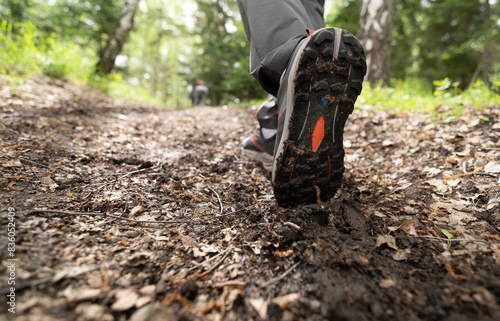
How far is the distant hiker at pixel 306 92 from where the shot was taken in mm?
1146

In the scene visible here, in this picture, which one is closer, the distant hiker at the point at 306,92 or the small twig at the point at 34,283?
the small twig at the point at 34,283

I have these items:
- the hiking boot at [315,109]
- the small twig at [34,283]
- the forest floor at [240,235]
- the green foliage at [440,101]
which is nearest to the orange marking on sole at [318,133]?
the hiking boot at [315,109]

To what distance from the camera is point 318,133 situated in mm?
1192

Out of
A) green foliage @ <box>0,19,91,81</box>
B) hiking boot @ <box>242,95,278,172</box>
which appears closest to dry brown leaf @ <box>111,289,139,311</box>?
hiking boot @ <box>242,95,278,172</box>

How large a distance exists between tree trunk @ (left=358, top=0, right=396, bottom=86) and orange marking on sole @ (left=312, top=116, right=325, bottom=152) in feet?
11.0

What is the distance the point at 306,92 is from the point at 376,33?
143 inches

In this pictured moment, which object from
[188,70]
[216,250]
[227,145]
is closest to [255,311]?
[216,250]

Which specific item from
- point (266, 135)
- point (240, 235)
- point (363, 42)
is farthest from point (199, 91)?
point (240, 235)

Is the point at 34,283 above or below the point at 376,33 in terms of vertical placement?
below

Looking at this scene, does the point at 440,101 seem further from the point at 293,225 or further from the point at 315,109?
the point at 293,225

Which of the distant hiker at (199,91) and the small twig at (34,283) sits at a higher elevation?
the small twig at (34,283)

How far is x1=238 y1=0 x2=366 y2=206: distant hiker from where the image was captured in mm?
1146

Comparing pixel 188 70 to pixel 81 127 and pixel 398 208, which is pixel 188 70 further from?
pixel 398 208

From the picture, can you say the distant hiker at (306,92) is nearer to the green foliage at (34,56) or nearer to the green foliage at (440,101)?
the green foliage at (440,101)
